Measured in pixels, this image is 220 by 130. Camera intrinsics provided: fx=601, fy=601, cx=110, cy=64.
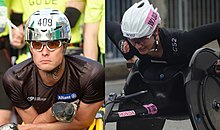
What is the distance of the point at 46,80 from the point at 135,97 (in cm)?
43

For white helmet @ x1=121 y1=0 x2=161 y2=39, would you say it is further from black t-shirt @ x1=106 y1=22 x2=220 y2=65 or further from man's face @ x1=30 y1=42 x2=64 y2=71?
man's face @ x1=30 y1=42 x2=64 y2=71

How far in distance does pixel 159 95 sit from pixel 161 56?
0.17m

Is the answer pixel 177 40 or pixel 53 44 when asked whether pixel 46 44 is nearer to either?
pixel 53 44

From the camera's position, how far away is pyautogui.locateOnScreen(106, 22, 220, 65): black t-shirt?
264 centimetres

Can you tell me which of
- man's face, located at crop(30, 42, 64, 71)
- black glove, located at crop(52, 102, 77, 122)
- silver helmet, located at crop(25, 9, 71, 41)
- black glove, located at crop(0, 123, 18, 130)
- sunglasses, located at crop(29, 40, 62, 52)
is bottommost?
black glove, located at crop(0, 123, 18, 130)

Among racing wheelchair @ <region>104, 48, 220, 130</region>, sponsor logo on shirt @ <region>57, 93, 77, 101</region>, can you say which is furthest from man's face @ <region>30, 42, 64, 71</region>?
racing wheelchair @ <region>104, 48, 220, 130</region>

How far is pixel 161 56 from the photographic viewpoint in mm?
2660

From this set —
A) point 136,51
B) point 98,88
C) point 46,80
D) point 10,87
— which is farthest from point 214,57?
point 10,87

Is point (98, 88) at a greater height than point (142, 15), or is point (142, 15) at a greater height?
point (142, 15)

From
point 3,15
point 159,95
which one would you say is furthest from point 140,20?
point 3,15

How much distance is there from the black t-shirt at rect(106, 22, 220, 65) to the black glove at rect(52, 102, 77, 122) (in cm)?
35

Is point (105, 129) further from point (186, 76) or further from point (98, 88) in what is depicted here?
point (186, 76)

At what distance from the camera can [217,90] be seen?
9.03ft

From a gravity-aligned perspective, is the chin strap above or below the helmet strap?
above
